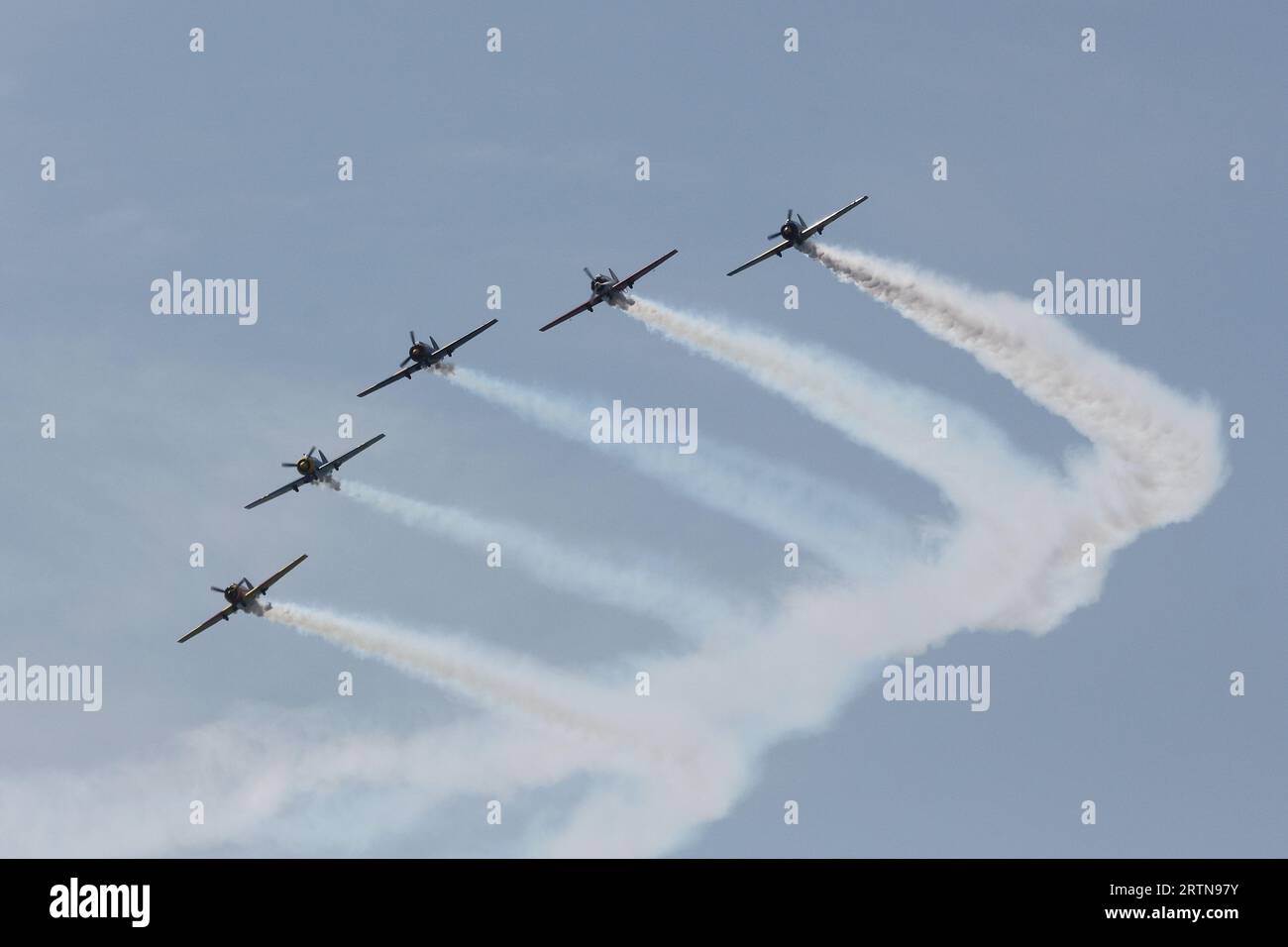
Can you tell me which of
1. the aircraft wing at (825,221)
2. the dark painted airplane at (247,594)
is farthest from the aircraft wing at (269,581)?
the aircraft wing at (825,221)

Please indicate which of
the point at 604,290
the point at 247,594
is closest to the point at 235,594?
the point at 247,594

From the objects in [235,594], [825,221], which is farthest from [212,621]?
[825,221]

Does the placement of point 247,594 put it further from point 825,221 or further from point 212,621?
point 825,221

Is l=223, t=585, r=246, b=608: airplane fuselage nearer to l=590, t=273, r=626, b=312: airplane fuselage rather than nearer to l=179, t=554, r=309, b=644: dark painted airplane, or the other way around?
l=179, t=554, r=309, b=644: dark painted airplane

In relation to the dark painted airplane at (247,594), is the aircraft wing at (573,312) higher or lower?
higher

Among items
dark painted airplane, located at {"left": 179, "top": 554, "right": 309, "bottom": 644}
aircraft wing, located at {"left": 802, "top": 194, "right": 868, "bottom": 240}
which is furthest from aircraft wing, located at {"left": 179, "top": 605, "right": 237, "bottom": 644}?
aircraft wing, located at {"left": 802, "top": 194, "right": 868, "bottom": 240}

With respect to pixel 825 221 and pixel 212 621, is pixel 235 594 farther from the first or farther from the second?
pixel 825 221

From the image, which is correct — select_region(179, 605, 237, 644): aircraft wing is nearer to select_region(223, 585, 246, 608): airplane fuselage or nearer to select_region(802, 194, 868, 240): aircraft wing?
select_region(223, 585, 246, 608): airplane fuselage

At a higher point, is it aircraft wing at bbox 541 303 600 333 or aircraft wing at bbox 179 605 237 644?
aircraft wing at bbox 541 303 600 333

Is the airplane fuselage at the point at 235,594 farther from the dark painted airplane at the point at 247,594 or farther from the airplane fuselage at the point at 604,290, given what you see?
the airplane fuselage at the point at 604,290

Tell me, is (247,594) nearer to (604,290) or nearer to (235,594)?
(235,594)

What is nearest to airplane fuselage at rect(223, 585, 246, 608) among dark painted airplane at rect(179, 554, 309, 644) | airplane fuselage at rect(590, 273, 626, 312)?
dark painted airplane at rect(179, 554, 309, 644)
